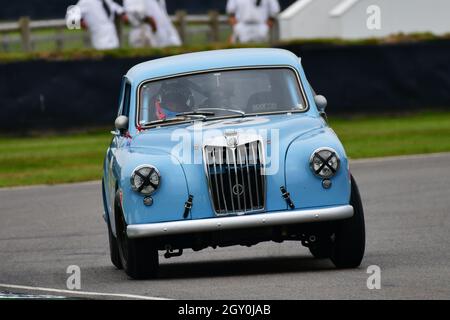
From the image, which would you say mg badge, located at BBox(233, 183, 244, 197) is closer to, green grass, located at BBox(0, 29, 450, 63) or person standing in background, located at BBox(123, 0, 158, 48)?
green grass, located at BBox(0, 29, 450, 63)

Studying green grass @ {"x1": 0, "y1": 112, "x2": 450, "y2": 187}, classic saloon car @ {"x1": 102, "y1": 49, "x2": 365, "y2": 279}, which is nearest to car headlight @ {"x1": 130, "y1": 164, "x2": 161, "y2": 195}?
classic saloon car @ {"x1": 102, "y1": 49, "x2": 365, "y2": 279}

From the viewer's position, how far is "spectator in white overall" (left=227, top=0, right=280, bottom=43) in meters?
29.9

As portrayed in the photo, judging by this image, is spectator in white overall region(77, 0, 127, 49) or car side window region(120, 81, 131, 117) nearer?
car side window region(120, 81, 131, 117)

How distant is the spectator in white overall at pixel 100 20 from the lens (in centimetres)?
2842

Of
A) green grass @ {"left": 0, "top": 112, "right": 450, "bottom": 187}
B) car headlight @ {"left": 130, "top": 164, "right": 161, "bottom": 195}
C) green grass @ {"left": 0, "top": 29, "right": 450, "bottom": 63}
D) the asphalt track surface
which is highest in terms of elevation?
car headlight @ {"left": 130, "top": 164, "right": 161, "bottom": 195}

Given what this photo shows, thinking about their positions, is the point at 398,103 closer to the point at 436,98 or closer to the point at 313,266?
the point at 436,98

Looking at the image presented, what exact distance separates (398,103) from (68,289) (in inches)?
675

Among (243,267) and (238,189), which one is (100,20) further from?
(238,189)

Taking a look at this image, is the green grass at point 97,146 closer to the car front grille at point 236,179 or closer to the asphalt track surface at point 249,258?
the asphalt track surface at point 249,258

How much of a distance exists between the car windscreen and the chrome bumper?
1299 mm

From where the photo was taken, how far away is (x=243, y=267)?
1096cm

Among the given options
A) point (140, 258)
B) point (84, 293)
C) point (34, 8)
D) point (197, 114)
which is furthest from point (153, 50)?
point (84, 293)

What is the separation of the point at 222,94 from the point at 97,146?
→ 1368cm

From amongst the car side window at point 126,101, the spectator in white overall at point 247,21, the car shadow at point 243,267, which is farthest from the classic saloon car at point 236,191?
the spectator in white overall at point 247,21
